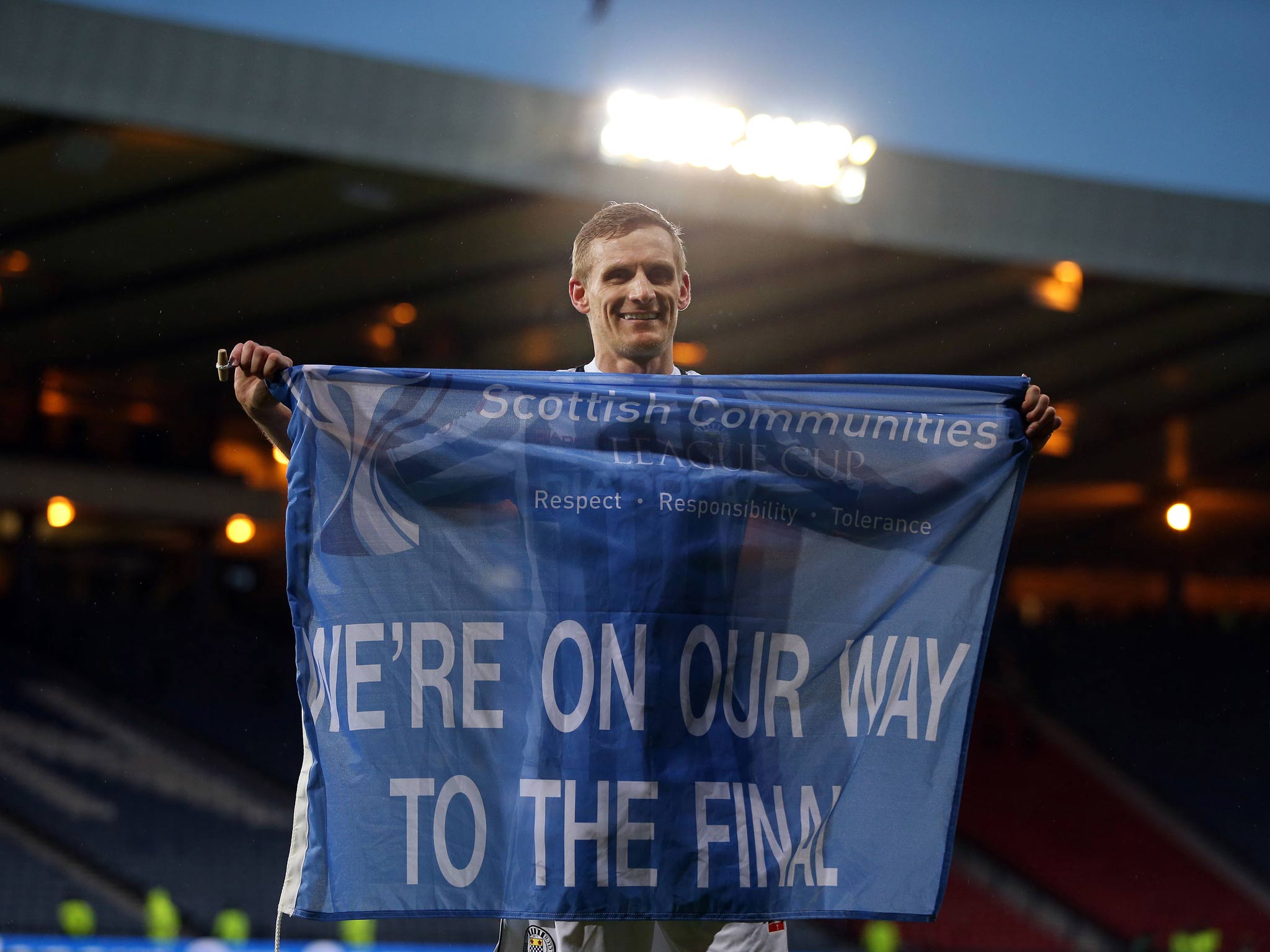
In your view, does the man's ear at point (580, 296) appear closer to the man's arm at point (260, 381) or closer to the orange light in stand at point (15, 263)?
the man's arm at point (260, 381)

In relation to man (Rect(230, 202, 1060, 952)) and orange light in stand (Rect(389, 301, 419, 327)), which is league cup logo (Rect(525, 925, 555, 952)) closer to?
man (Rect(230, 202, 1060, 952))

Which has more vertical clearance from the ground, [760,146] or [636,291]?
[760,146]

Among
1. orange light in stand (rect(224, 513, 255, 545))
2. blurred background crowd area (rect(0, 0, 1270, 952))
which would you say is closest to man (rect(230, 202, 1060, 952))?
blurred background crowd area (rect(0, 0, 1270, 952))

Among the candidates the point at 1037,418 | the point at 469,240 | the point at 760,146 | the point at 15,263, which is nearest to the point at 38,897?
the point at 15,263

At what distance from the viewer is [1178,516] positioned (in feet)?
55.6

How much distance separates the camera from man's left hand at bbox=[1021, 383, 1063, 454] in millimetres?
2123

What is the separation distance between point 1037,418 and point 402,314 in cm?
1023

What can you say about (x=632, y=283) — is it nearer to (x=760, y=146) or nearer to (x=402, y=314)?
(x=760, y=146)

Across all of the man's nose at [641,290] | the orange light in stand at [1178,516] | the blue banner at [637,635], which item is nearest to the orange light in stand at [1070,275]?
the orange light in stand at [1178,516]

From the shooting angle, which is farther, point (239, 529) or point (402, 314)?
point (239, 529)

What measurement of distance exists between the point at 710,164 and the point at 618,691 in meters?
8.32

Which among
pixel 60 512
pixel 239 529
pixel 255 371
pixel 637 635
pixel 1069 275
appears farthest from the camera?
pixel 239 529

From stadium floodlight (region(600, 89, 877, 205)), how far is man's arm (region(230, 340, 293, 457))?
7.38 m

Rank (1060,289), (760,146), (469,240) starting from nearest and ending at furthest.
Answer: (760,146) → (469,240) → (1060,289)
